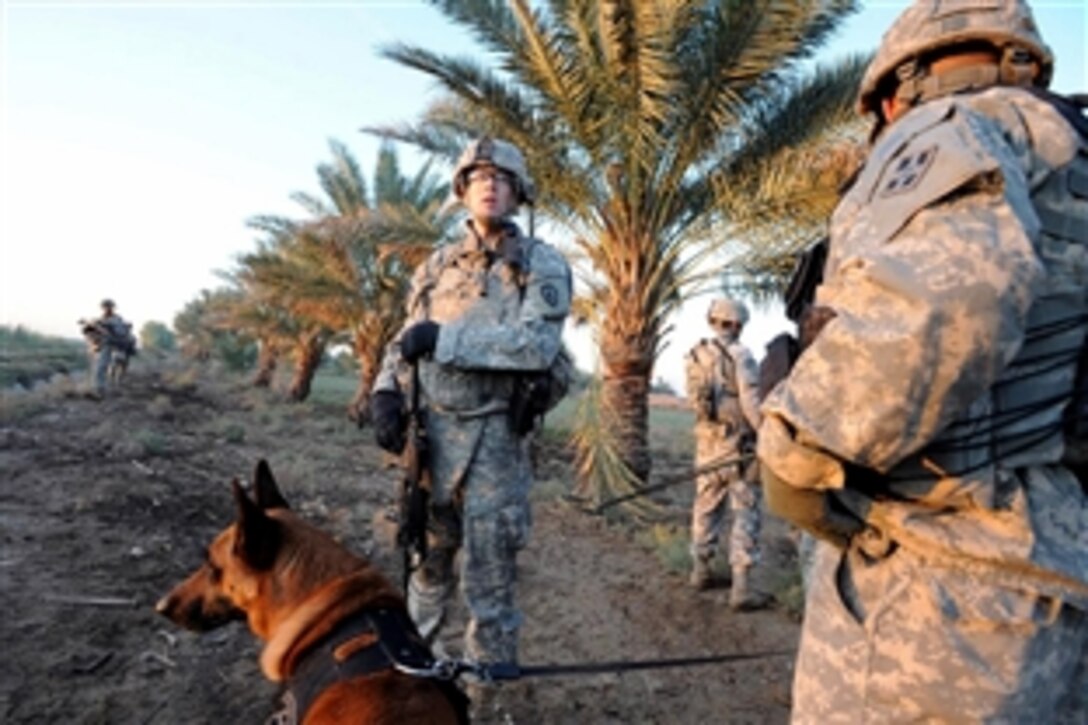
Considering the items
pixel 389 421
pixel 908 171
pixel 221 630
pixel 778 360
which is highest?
pixel 908 171

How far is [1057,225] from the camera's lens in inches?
45.8

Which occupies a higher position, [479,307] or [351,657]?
[479,307]

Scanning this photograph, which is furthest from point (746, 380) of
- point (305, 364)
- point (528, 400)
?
point (305, 364)

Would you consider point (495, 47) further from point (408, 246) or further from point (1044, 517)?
point (1044, 517)

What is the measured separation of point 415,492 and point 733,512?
330 centimetres

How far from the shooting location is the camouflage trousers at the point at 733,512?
198 inches

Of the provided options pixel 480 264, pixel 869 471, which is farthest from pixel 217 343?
pixel 869 471

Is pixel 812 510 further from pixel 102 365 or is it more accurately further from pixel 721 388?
pixel 102 365

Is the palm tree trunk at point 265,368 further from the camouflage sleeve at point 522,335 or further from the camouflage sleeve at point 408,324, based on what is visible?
the camouflage sleeve at point 522,335

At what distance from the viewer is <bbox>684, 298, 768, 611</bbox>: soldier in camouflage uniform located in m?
5.04

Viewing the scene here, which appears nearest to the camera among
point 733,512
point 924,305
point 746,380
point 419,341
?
point 924,305

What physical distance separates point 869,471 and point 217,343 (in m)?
31.3

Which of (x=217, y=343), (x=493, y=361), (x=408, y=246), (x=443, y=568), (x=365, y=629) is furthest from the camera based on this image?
(x=217, y=343)

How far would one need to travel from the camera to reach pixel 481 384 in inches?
112
